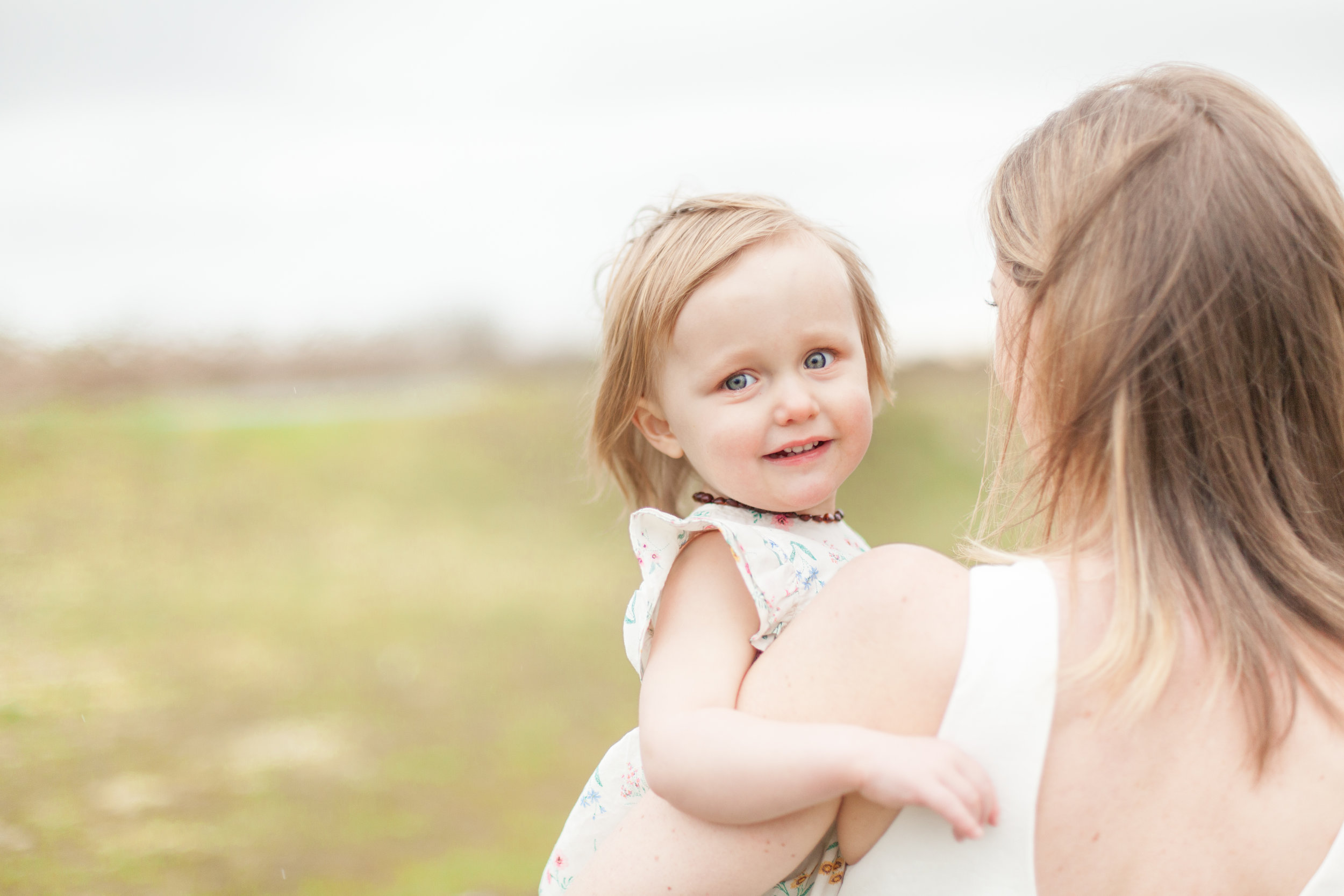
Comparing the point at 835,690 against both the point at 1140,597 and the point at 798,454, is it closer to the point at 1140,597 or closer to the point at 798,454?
the point at 1140,597

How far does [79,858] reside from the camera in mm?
5133

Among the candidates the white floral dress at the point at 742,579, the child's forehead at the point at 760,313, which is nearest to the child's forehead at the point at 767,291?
the child's forehead at the point at 760,313

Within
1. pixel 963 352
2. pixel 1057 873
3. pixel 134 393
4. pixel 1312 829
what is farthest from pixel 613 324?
pixel 134 393

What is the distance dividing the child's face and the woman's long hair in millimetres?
348

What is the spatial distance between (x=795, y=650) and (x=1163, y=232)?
20.9 inches

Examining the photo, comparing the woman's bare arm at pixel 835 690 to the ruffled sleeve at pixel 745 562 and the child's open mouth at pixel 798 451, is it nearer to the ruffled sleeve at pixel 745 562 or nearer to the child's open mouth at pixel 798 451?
the ruffled sleeve at pixel 745 562

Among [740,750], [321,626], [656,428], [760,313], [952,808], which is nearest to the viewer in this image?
[952,808]

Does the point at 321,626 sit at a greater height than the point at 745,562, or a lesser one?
lesser

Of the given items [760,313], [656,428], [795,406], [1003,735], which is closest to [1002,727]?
[1003,735]

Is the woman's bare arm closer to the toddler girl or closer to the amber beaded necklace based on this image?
the toddler girl

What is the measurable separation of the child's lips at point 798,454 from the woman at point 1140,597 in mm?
326

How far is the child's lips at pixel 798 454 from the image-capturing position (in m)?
1.38

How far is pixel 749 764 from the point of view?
97cm

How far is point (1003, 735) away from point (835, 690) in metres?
0.15
